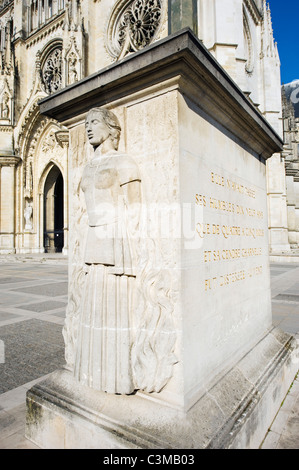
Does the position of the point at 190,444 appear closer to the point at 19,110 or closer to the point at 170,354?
the point at 170,354

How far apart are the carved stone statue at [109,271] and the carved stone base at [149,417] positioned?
4.9 inches

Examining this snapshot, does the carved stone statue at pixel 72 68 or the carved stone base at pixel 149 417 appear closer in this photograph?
the carved stone base at pixel 149 417

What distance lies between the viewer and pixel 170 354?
1804 mm

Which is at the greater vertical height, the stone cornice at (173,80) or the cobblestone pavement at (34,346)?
the stone cornice at (173,80)

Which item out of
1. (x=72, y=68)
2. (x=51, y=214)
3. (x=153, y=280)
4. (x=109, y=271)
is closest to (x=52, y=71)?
(x=72, y=68)

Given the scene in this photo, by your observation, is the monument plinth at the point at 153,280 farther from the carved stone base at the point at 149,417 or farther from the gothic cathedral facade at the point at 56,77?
the gothic cathedral facade at the point at 56,77

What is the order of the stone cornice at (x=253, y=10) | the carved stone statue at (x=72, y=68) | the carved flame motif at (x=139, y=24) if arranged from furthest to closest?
the stone cornice at (x=253, y=10)
the carved stone statue at (x=72, y=68)
the carved flame motif at (x=139, y=24)

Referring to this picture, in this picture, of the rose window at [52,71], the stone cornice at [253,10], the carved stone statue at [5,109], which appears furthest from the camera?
the carved stone statue at [5,109]

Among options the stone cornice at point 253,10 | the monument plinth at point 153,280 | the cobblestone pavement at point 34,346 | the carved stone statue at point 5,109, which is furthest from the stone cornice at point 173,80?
the carved stone statue at point 5,109

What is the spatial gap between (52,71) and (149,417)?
29950 millimetres

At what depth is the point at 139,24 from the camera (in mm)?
19906

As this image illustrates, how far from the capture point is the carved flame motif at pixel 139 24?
1923cm

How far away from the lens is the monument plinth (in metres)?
1.78

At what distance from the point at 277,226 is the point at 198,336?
70.6ft
